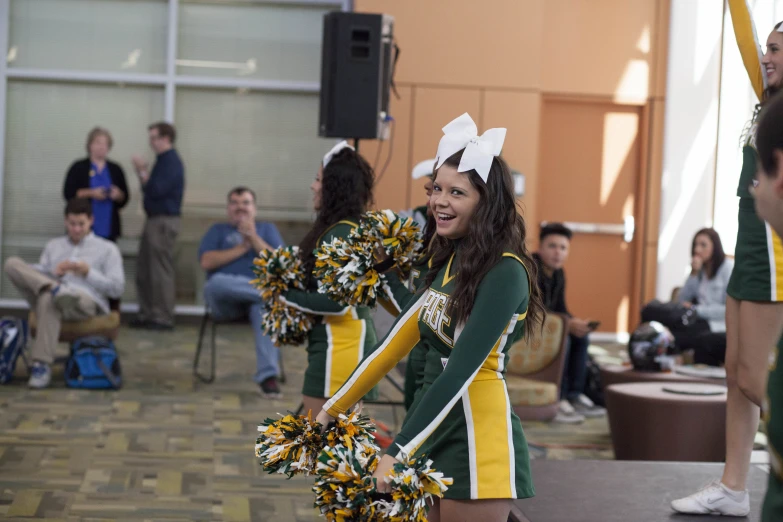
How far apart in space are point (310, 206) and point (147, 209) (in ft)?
5.29

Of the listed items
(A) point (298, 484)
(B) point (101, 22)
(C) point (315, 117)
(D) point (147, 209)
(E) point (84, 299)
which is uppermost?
(B) point (101, 22)

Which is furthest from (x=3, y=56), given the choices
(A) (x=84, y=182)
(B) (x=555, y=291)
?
(B) (x=555, y=291)

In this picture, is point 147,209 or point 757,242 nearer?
point 757,242

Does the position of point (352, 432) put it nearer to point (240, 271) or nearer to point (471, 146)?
point (471, 146)

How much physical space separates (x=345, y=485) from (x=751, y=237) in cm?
137

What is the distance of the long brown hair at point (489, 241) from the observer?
2100mm

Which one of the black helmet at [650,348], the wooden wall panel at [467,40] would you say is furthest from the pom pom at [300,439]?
the wooden wall panel at [467,40]

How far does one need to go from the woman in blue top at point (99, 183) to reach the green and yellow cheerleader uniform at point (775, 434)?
811 centimetres

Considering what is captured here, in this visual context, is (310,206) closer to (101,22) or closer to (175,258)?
(175,258)

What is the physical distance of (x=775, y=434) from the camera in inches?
47.2

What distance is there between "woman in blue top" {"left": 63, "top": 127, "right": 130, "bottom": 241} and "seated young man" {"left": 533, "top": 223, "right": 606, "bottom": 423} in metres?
4.11

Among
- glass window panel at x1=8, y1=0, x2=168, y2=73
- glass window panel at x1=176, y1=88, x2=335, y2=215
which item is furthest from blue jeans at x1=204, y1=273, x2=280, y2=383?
glass window panel at x1=8, y1=0, x2=168, y2=73

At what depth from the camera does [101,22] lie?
31.5 feet

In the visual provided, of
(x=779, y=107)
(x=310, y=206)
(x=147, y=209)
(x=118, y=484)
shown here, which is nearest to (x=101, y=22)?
(x=147, y=209)
